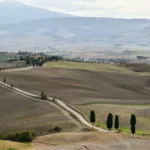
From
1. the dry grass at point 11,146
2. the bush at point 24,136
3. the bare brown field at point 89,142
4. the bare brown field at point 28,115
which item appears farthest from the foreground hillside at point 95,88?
the dry grass at point 11,146

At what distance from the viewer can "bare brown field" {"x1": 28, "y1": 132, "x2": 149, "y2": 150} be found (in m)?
48.0

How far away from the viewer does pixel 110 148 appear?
48.2m

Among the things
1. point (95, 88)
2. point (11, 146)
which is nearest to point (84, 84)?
point (95, 88)

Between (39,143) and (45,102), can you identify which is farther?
(45,102)

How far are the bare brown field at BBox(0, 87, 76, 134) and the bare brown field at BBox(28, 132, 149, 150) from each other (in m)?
9.60

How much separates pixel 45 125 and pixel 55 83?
51.0m

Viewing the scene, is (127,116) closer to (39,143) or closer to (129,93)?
(39,143)

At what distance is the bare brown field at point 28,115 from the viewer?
218ft

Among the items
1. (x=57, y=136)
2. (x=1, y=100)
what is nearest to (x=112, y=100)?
(x=1, y=100)

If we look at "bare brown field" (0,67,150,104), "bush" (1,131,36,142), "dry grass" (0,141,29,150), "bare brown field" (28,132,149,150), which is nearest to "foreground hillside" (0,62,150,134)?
"bare brown field" (0,67,150,104)

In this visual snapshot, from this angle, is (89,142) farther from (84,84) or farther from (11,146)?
(84,84)

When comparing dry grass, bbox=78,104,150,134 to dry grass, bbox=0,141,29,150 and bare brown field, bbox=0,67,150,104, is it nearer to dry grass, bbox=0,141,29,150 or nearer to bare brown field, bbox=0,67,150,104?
bare brown field, bbox=0,67,150,104

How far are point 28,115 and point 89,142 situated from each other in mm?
27033

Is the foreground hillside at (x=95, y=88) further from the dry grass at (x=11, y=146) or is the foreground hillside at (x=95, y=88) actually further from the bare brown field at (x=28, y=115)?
the dry grass at (x=11, y=146)
